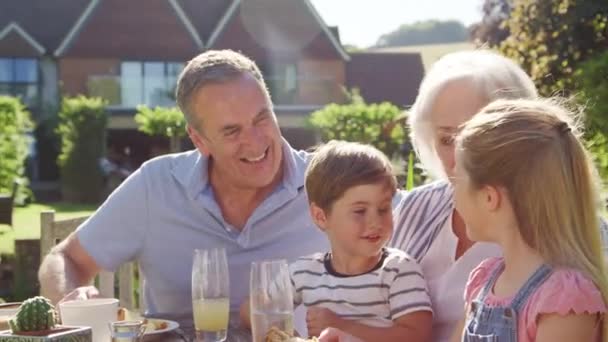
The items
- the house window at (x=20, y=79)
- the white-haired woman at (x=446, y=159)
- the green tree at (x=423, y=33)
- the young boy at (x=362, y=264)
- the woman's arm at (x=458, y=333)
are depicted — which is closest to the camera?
the woman's arm at (x=458, y=333)

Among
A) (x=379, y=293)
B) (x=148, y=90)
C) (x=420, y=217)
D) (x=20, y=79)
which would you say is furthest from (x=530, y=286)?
(x=20, y=79)

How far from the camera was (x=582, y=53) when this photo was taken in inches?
552

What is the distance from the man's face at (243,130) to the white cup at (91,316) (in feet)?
3.41

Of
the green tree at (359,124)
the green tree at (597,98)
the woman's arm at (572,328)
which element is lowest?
the woman's arm at (572,328)

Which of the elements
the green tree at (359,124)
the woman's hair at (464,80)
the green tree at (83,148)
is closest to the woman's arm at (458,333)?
the woman's hair at (464,80)

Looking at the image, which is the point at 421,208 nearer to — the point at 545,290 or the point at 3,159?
the point at 545,290

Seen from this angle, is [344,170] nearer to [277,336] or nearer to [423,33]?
[277,336]

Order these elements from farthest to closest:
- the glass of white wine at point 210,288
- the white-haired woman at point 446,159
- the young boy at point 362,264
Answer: the white-haired woman at point 446,159
the young boy at point 362,264
the glass of white wine at point 210,288

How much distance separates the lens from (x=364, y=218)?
10.2 ft

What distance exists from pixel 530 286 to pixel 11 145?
17866 mm

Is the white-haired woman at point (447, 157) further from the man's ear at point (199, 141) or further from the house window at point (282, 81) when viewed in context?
the house window at point (282, 81)

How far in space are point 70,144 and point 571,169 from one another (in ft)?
88.8

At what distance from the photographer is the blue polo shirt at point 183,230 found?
12.8ft

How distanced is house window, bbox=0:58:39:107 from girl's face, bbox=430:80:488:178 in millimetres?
30877
